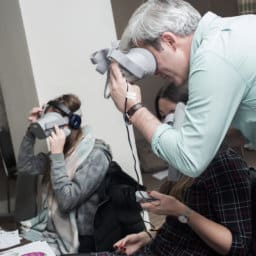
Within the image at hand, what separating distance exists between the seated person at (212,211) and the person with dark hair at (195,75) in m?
0.17

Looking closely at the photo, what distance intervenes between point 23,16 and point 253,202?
1388mm

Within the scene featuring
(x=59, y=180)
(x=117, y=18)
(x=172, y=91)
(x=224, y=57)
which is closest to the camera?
(x=224, y=57)

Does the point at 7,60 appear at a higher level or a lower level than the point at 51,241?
higher

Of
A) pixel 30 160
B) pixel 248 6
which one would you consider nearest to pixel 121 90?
pixel 30 160

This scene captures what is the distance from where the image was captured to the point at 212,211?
1.37 meters

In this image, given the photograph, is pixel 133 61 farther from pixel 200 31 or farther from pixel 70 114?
pixel 70 114

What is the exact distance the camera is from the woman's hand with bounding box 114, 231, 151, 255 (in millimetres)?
1571

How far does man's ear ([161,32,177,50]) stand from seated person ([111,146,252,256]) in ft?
1.32

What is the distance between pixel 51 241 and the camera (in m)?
1.96

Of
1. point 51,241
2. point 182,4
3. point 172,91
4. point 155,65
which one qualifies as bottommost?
point 51,241

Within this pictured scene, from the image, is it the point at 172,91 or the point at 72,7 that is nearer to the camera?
the point at 172,91

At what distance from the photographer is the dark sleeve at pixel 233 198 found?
129 cm

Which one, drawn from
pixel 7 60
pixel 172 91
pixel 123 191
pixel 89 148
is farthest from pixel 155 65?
pixel 7 60

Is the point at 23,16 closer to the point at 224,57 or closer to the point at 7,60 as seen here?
the point at 7,60
